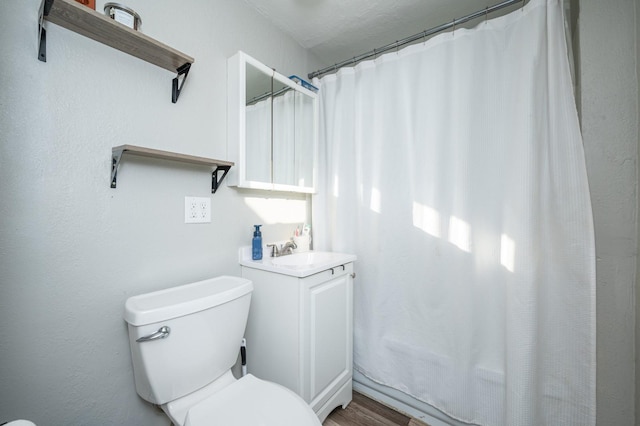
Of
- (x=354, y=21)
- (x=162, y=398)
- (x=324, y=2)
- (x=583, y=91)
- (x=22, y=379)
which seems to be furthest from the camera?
(x=354, y=21)

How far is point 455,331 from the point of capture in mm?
1386

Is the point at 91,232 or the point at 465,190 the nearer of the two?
Result: the point at 91,232

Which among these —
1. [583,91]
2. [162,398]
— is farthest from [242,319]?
[583,91]

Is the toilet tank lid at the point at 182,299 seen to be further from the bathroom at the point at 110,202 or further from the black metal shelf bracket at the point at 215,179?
the black metal shelf bracket at the point at 215,179

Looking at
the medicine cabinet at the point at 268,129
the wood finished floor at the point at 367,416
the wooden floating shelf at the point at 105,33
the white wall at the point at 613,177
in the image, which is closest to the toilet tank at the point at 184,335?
the medicine cabinet at the point at 268,129

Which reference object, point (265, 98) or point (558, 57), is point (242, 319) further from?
point (558, 57)

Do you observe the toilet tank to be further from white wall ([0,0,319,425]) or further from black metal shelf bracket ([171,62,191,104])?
black metal shelf bracket ([171,62,191,104])

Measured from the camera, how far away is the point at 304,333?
124 cm

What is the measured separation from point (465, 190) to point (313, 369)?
1171 mm

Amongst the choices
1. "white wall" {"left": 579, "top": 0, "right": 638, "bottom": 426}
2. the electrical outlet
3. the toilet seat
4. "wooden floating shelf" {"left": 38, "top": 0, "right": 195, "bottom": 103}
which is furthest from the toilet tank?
"white wall" {"left": 579, "top": 0, "right": 638, "bottom": 426}

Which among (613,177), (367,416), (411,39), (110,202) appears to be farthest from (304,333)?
(411,39)

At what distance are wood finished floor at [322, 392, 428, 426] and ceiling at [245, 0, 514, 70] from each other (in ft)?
7.47

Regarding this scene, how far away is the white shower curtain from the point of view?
3.66 ft

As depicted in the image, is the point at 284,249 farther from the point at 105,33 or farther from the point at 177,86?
the point at 105,33
